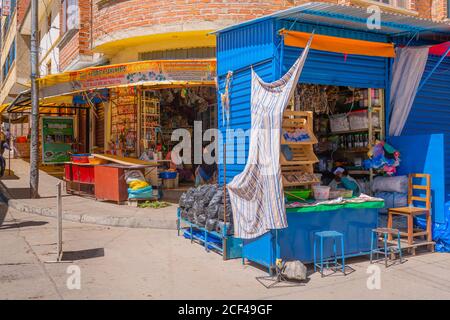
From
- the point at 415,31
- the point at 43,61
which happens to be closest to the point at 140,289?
the point at 415,31

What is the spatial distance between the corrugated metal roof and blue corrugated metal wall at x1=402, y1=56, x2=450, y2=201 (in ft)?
2.77

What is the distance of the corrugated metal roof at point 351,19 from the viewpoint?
20.2 feet

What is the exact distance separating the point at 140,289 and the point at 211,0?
912 cm

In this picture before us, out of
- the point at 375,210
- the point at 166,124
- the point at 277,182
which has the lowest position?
the point at 375,210

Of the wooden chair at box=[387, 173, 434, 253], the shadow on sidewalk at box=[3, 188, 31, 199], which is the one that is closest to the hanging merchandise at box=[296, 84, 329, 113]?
the wooden chair at box=[387, 173, 434, 253]

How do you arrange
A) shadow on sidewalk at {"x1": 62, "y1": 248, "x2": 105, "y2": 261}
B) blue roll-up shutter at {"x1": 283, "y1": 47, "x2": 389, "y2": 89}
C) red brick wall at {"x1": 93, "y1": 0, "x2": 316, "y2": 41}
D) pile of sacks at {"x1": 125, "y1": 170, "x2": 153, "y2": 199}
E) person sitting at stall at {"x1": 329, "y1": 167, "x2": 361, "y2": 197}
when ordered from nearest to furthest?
shadow on sidewalk at {"x1": 62, "y1": 248, "x2": 105, "y2": 261} → blue roll-up shutter at {"x1": 283, "y1": 47, "x2": 389, "y2": 89} → person sitting at stall at {"x1": 329, "y1": 167, "x2": 361, "y2": 197} → pile of sacks at {"x1": 125, "y1": 170, "x2": 153, "y2": 199} → red brick wall at {"x1": 93, "y1": 0, "x2": 316, "y2": 41}

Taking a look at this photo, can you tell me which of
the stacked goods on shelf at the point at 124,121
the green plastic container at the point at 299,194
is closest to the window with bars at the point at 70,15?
the stacked goods on shelf at the point at 124,121

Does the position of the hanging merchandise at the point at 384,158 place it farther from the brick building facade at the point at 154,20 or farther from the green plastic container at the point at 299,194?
the brick building facade at the point at 154,20

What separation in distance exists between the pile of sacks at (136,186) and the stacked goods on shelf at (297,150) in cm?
537

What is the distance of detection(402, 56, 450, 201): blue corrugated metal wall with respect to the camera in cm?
829

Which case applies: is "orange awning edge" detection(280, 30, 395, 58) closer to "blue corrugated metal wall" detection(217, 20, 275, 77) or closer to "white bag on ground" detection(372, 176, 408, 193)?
"blue corrugated metal wall" detection(217, 20, 275, 77)

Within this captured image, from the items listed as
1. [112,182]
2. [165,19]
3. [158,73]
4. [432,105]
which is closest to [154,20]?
[165,19]
